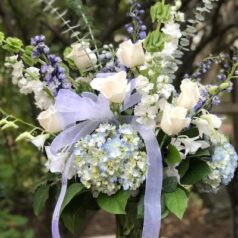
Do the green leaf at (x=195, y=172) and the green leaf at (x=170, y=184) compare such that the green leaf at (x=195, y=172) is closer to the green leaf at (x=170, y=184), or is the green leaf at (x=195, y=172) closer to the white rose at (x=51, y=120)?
the green leaf at (x=170, y=184)

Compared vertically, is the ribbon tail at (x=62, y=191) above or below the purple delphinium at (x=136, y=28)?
below

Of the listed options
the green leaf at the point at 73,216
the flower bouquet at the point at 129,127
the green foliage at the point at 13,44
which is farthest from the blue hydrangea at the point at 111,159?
the green foliage at the point at 13,44

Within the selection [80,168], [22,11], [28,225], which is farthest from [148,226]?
[28,225]

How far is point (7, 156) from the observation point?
2.66m

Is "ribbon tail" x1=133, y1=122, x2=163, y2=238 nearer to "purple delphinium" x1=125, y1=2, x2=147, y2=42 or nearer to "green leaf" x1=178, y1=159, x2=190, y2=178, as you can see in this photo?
"green leaf" x1=178, y1=159, x2=190, y2=178

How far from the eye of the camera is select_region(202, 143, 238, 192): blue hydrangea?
3.78 feet

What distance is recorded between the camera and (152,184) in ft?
3.53

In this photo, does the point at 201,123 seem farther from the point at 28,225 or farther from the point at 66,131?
the point at 28,225

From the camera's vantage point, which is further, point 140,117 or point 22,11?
point 22,11

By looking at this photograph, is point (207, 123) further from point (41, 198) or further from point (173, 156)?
point (41, 198)

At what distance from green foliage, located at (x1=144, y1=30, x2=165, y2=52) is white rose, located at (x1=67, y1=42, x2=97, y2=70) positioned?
143 mm

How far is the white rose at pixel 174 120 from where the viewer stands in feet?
3.41

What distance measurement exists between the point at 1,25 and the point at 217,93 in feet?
5.33

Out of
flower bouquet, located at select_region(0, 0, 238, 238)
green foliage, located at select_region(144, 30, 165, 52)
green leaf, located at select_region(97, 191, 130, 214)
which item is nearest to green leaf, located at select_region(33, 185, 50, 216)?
flower bouquet, located at select_region(0, 0, 238, 238)
